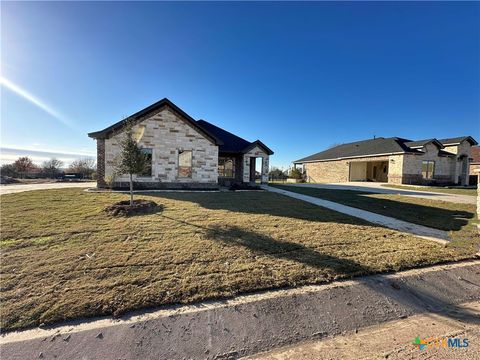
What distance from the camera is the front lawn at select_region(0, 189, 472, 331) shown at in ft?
9.40

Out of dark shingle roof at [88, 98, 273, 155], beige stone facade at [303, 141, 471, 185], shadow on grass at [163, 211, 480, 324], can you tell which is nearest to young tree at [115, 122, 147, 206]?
dark shingle roof at [88, 98, 273, 155]

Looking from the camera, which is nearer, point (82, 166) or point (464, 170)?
point (464, 170)

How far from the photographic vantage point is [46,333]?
236 cm

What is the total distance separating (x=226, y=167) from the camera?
1916 centimetres

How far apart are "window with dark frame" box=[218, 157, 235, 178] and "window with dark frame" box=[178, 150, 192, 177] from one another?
5.38 metres

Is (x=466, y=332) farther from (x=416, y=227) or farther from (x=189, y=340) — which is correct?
(x=416, y=227)

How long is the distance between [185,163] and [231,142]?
6.16 metres

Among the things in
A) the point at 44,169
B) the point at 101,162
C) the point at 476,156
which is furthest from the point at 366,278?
the point at 476,156

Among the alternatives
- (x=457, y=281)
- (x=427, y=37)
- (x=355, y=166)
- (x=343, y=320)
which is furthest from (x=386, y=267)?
(x=355, y=166)

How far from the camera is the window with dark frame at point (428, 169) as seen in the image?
2306 cm

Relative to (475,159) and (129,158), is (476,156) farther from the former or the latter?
(129,158)

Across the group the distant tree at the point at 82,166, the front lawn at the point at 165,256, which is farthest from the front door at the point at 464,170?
the distant tree at the point at 82,166

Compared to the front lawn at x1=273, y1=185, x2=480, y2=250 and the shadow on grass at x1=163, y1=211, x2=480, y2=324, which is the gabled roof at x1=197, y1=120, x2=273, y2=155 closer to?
the front lawn at x1=273, y1=185, x2=480, y2=250

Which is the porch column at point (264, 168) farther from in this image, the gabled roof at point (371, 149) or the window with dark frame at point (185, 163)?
the gabled roof at point (371, 149)
